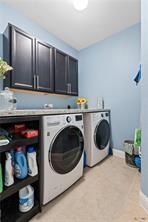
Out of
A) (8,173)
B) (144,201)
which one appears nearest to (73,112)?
(8,173)

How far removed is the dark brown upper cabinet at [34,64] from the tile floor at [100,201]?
1.27 metres

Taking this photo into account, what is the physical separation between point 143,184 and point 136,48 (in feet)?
6.07

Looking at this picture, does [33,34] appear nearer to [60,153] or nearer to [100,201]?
[60,153]

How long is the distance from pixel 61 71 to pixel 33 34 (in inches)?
26.7

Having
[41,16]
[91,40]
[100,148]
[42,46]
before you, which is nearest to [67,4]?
[41,16]

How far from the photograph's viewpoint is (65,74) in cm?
209

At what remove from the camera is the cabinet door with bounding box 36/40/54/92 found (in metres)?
1.66

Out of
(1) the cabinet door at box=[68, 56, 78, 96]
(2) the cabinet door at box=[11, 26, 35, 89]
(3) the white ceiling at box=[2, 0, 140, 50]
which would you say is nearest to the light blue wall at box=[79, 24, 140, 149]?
(3) the white ceiling at box=[2, 0, 140, 50]

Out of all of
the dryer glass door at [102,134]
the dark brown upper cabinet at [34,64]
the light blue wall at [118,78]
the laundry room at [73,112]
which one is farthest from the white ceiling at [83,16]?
the dryer glass door at [102,134]

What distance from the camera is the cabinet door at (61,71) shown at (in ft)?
6.32

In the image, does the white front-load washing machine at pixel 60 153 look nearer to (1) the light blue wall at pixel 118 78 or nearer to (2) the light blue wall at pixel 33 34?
(2) the light blue wall at pixel 33 34

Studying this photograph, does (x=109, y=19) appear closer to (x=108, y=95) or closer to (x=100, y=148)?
(x=108, y=95)

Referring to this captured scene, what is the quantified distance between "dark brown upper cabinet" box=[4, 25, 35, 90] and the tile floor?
1.28 m

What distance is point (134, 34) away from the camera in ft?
6.28
